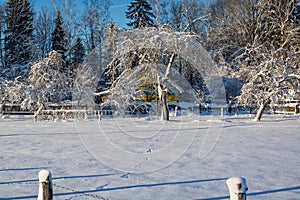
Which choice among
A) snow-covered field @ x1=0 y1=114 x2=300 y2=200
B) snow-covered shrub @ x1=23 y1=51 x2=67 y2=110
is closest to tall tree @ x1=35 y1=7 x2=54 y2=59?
snow-covered shrub @ x1=23 y1=51 x2=67 y2=110

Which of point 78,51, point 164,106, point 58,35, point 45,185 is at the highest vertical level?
point 58,35

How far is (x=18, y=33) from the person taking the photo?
2320 centimetres

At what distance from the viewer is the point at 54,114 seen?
563 inches

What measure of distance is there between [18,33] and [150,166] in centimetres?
2322

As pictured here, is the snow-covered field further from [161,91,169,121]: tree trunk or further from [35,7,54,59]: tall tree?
[35,7,54,59]: tall tree

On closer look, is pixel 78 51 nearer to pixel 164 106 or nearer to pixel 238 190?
pixel 164 106

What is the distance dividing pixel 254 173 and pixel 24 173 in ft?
12.2

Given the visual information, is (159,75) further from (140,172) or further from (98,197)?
(98,197)

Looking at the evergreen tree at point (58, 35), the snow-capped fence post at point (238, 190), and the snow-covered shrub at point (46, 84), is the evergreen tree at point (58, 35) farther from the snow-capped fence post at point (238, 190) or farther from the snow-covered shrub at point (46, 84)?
the snow-capped fence post at point (238, 190)

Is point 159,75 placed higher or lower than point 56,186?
higher

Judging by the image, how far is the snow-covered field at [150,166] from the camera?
133 inches

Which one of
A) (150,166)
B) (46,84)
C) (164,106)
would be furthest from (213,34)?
(150,166)

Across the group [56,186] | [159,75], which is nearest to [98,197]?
[56,186]

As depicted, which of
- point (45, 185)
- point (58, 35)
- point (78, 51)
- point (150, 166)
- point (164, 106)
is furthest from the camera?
point (78, 51)
